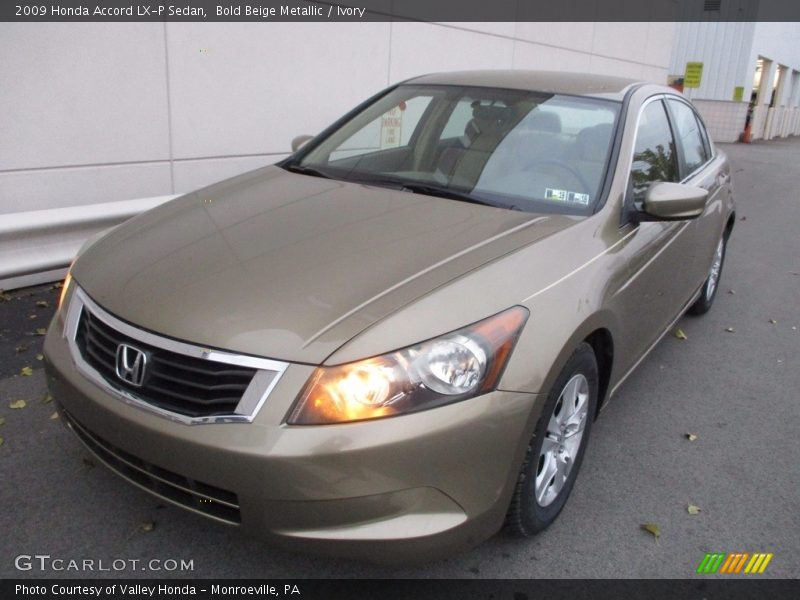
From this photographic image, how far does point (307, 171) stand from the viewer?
11.4 ft

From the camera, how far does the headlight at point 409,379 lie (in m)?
1.94

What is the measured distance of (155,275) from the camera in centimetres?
239

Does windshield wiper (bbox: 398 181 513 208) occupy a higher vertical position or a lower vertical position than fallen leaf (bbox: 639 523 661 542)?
higher

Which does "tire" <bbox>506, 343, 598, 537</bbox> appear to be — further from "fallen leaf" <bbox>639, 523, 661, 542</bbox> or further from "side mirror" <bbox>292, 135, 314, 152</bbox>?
"side mirror" <bbox>292, 135, 314, 152</bbox>

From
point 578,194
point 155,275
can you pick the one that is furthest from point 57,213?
point 578,194

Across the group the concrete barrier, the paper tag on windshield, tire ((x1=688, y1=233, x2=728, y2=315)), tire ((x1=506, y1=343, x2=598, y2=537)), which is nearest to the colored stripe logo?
tire ((x1=506, y1=343, x2=598, y2=537))

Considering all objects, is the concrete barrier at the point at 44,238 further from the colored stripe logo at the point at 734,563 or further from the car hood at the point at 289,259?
the colored stripe logo at the point at 734,563

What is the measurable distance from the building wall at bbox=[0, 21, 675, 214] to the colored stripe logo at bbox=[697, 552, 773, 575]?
4849 millimetres

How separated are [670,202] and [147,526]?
7.91 ft

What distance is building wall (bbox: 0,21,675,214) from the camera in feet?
16.3

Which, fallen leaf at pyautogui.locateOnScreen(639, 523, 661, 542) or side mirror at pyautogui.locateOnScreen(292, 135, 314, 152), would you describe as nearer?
fallen leaf at pyautogui.locateOnScreen(639, 523, 661, 542)

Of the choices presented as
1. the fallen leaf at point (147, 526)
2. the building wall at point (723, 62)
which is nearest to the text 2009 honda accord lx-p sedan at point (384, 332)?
the fallen leaf at point (147, 526)

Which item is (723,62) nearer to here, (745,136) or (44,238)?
(745,136)

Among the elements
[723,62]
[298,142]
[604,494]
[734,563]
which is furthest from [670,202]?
[723,62]
